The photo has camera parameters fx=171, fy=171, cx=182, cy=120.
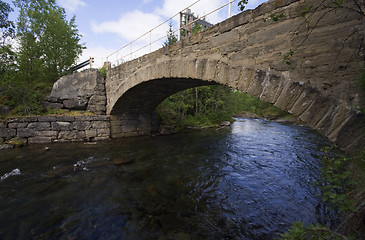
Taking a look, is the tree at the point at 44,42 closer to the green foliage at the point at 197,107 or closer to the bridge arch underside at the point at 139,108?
the bridge arch underside at the point at 139,108

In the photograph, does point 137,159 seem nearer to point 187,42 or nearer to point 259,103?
point 187,42

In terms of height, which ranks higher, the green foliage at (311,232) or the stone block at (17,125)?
the stone block at (17,125)

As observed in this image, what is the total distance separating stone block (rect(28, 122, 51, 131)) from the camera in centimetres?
717

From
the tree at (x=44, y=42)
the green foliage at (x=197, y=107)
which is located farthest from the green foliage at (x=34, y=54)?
the green foliage at (x=197, y=107)

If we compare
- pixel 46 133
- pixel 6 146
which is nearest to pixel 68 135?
pixel 46 133

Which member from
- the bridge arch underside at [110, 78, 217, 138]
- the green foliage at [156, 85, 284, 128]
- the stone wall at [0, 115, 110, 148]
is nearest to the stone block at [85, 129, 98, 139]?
the stone wall at [0, 115, 110, 148]

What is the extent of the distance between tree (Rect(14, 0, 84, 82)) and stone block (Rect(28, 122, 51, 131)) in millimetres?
3808

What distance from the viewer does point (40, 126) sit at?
727 cm

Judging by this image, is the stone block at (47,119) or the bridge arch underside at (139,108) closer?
the bridge arch underside at (139,108)

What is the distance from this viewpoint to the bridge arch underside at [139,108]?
7141mm

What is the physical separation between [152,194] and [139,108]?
6.39m

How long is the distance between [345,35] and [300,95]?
2.73ft

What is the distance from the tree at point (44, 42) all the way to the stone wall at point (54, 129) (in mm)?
3745

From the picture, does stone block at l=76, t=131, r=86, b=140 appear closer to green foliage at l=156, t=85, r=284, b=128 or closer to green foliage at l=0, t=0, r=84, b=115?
green foliage at l=0, t=0, r=84, b=115
